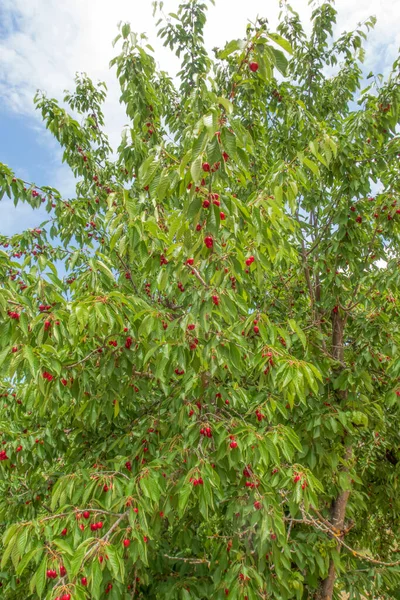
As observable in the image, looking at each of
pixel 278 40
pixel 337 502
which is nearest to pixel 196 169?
pixel 278 40

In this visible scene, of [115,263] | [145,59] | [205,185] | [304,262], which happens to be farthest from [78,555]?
[145,59]

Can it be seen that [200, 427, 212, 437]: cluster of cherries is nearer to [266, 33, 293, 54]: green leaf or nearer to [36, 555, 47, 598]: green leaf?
[36, 555, 47, 598]: green leaf

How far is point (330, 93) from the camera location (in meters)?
4.68

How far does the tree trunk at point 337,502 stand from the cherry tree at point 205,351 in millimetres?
17

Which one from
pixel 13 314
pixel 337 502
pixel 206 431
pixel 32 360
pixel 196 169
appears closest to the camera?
pixel 196 169

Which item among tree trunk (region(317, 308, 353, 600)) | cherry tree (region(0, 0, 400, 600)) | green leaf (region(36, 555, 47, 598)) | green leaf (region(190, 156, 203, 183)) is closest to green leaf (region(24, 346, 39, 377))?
cherry tree (region(0, 0, 400, 600))

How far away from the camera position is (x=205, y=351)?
1.99m

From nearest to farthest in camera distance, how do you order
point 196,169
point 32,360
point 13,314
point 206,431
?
point 196,169 < point 32,360 < point 13,314 < point 206,431

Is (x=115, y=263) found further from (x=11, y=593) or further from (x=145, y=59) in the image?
(x=11, y=593)

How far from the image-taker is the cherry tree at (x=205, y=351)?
6.19 feet

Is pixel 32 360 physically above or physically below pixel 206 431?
above

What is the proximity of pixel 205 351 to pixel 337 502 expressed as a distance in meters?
2.55

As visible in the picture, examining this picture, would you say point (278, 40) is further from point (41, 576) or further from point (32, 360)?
point (41, 576)

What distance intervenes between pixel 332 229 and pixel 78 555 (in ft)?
11.7
